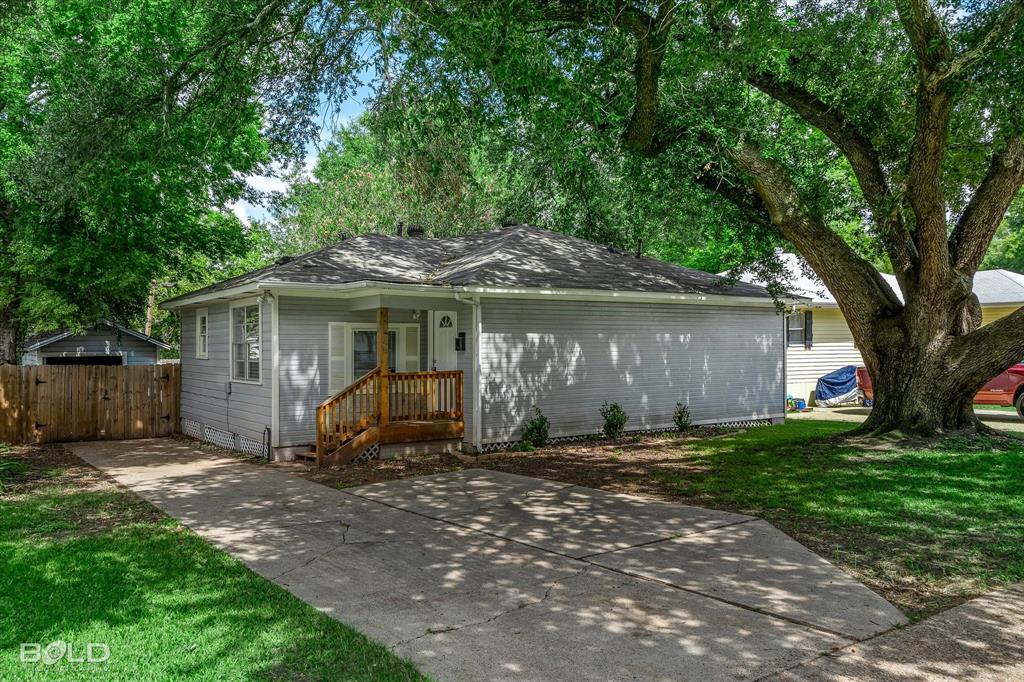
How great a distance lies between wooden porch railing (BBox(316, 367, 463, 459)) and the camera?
35.6 ft

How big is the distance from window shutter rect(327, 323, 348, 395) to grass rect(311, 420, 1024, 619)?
1983 millimetres

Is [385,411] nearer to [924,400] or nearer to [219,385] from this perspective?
[219,385]

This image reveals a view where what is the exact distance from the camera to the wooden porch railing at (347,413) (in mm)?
10695

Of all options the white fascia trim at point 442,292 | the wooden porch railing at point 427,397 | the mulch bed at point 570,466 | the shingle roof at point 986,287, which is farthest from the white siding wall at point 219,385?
the shingle roof at point 986,287

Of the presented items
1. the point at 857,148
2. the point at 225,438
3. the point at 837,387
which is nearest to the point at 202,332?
the point at 225,438

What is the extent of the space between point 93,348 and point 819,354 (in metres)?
21.7

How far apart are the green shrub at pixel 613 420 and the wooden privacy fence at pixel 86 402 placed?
941cm

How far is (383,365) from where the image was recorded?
1117cm

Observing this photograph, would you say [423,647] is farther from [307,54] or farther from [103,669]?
[307,54]

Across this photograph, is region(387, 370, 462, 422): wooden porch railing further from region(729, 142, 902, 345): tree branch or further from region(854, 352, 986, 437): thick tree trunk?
region(854, 352, 986, 437): thick tree trunk

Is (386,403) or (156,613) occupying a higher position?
(386,403)

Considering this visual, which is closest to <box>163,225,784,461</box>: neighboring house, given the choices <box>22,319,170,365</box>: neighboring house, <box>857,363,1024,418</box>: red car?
<box>857,363,1024,418</box>: red car

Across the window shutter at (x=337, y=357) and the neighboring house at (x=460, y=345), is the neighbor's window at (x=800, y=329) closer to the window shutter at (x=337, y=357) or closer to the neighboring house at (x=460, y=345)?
the neighboring house at (x=460, y=345)

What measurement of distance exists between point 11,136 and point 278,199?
5299 mm
